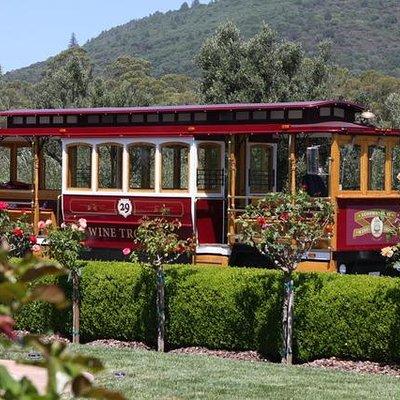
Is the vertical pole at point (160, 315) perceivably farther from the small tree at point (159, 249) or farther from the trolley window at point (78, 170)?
the trolley window at point (78, 170)

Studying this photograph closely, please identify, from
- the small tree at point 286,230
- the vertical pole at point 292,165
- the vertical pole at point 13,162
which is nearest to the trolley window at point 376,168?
the vertical pole at point 292,165

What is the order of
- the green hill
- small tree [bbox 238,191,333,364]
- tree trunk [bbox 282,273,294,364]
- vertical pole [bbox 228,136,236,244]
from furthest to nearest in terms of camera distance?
the green hill
vertical pole [bbox 228,136,236,244]
small tree [bbox 238,191,333,364]
tree trunk [bbox 282,273,294,364]

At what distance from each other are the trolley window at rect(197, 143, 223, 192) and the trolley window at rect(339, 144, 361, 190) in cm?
202

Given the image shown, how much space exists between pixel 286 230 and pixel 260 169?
4.45 meters

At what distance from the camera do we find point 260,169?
1734 cm

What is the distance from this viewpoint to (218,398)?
9352 mm

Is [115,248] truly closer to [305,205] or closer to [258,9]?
[305,205]

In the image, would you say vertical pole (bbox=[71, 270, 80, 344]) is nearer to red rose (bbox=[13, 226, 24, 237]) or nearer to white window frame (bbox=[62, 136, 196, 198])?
red rose (bbox=[13, 226, 24, 237])

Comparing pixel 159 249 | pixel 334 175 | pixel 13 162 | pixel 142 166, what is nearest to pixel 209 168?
pixel 142 166

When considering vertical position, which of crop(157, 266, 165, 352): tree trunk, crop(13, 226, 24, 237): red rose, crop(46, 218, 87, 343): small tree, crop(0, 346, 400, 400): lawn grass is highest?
crop(13, 226, 24, 237): red rose

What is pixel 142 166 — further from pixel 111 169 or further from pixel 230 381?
pixel 230 381

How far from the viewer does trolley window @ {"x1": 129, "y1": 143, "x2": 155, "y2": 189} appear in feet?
55.6

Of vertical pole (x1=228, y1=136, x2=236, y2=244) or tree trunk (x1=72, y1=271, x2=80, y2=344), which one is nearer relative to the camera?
tree trunk (x1=72, y1=271, x2=80, y2=344)

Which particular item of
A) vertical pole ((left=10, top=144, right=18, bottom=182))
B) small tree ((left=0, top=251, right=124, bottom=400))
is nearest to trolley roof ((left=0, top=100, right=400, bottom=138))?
vertical pole ((left=10, top=144, right=18, bottom=182))
